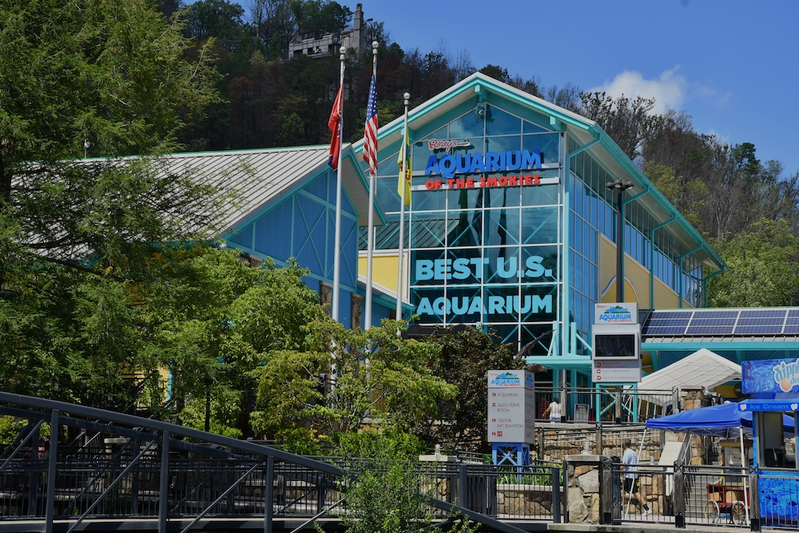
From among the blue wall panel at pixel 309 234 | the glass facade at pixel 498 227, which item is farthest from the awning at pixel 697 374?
the blue wall panel at pixel 309 234

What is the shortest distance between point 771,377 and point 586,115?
81781 millimetres

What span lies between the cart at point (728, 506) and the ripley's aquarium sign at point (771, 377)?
→ 1.99 metres

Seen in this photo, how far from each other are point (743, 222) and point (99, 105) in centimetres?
8938

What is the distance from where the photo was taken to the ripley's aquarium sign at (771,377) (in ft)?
65.1

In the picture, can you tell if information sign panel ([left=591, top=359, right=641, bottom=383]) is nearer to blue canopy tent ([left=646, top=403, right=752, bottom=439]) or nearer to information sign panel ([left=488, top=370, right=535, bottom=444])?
blue canopy tent ([left=646, top=403, right=752, bottom=439])

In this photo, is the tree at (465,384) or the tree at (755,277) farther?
the tree at (755,277)

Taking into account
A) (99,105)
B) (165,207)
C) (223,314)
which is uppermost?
(99,105)

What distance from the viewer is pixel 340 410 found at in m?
21.5

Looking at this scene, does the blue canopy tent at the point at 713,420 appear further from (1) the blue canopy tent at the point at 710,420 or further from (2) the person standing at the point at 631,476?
(2) the person standing at the point at 631,476

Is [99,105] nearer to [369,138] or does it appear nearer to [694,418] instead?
[369,138]

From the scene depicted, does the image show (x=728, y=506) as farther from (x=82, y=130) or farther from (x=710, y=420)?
(x=82, y=130)

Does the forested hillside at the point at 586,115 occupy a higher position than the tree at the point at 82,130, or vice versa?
the forested hillside at the point at 586,115

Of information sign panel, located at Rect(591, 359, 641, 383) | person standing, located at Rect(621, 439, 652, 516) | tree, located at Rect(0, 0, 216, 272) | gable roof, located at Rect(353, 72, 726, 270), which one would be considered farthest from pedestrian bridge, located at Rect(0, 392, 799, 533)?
gable roof, located at Rect(353, 72, 726, 270)

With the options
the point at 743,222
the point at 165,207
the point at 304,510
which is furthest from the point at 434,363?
the point at 743,222
